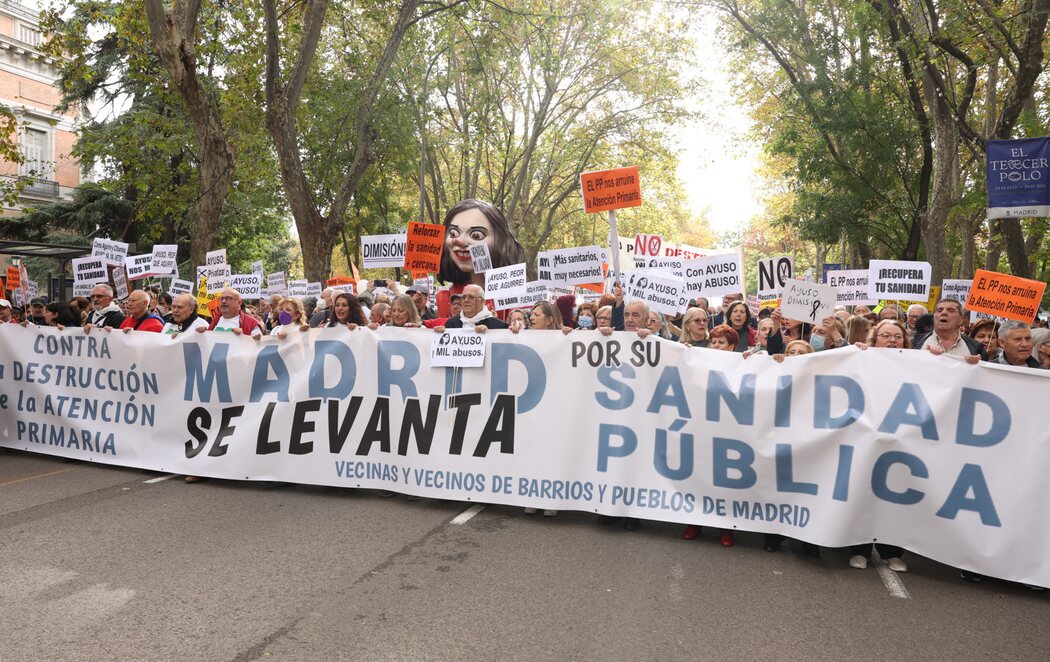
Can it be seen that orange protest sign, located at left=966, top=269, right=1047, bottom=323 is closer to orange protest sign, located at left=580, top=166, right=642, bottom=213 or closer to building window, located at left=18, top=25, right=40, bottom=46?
orange protest sign, located at left=580, top=166, right=642, bottom=213

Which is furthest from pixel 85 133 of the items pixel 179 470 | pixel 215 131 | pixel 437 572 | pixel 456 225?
pixel 437 572

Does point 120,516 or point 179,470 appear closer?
point 120,516

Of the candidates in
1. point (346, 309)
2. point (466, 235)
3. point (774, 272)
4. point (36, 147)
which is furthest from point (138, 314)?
point (36, 147)

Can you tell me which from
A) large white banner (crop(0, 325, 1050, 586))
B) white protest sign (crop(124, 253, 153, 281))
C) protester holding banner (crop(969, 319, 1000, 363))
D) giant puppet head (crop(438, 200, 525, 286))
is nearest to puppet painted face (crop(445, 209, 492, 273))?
giant puppet head (crop(438, 200, 525, 286))

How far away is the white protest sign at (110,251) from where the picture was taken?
534 inches

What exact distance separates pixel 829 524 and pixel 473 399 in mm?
2736

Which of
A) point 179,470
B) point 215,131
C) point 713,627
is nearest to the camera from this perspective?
point 713,627

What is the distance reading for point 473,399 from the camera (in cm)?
689

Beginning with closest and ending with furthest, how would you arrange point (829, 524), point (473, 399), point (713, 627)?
1. point (713, 627)
2. point (829, 524)
3. point (473, 399)

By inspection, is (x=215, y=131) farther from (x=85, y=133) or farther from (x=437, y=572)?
(x=437, y=572)

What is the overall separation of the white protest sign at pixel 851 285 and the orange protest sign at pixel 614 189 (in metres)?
2.98

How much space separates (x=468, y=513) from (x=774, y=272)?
16.7ft

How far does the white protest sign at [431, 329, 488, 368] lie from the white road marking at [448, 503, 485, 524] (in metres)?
1.08

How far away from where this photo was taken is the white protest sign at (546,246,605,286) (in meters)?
10.9
